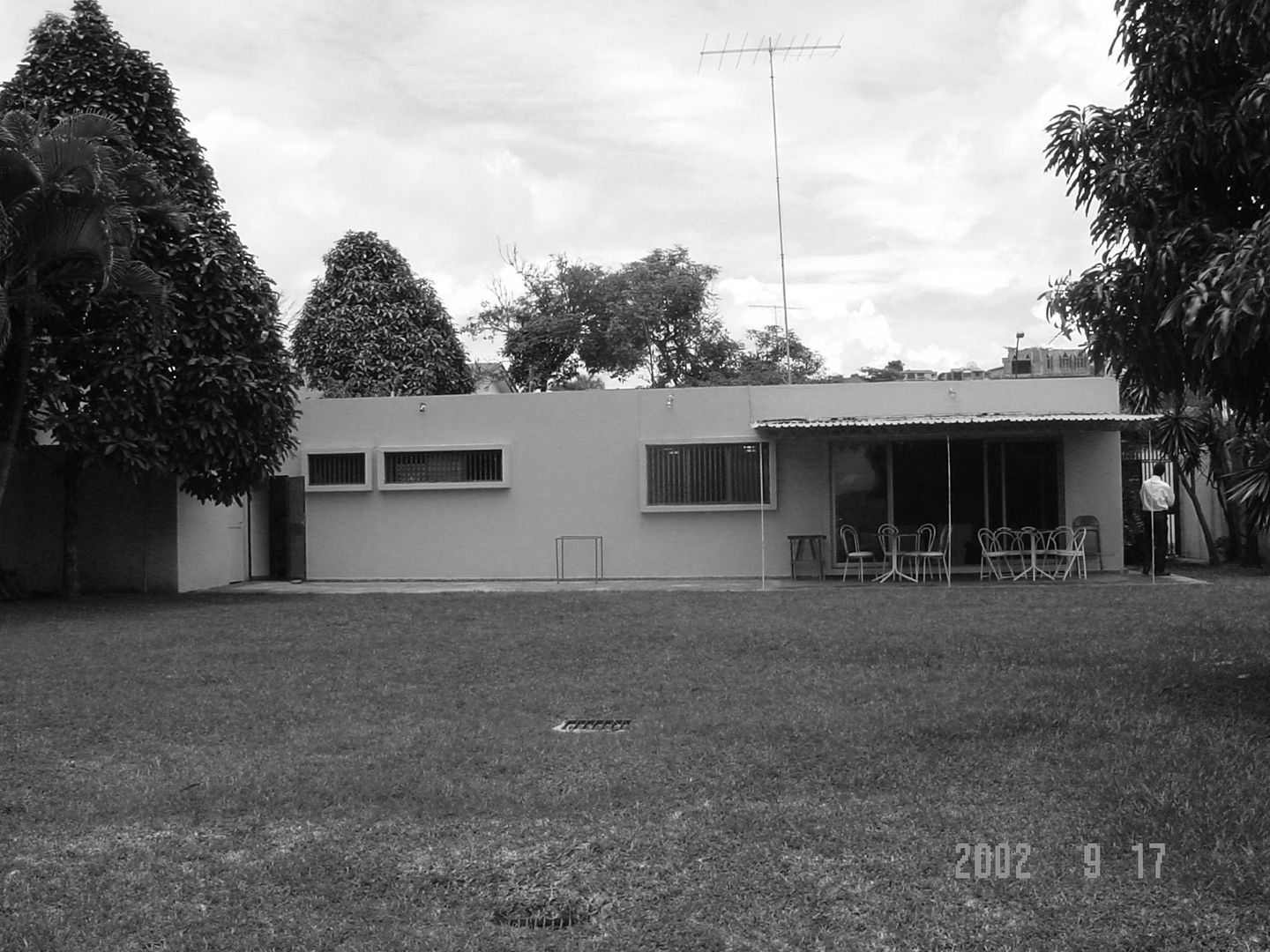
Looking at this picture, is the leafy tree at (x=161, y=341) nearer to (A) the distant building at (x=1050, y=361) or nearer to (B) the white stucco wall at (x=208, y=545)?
(B) the white stucco wall at (x=208, y=545)

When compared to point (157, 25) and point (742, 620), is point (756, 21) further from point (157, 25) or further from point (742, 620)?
point (742, 620)

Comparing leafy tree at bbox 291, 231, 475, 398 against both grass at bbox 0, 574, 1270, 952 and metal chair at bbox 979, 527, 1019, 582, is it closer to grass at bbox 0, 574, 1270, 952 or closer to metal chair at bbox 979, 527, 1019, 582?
metal chair at bbox 979, 527, 1019, 582

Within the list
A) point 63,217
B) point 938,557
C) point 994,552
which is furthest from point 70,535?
point 994,552

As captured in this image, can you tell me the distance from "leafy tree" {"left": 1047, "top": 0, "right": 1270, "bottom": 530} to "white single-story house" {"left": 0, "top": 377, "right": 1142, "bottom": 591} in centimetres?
943

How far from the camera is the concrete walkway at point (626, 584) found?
16.7 metres

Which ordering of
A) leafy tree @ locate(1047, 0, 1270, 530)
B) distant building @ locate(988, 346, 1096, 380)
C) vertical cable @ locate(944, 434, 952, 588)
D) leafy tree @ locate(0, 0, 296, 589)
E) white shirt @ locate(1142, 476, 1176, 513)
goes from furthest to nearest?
distant building @ locate(988, 346, 1096, 380) → vertical cable @ locate(944, 434, 952, 588) → white shirt @ locate(1142, 476, 1176, 513) → leafy tree @ locate(0, 0, 296, 589) → leafy tree @ locate(1047, 0, 1270, 530)

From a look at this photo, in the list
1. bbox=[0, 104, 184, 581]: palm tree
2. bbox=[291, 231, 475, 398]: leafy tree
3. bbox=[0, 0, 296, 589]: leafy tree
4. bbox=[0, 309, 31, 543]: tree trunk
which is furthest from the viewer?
bbox=[291, 231, 475, 398]: leafy tree

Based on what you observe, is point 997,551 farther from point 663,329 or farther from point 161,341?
point 663,329

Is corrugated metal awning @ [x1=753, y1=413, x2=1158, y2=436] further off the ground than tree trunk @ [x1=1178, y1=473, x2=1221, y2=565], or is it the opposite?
corrugated metal awning @ [x1=753, y1=413, x2=1158, y2=436]

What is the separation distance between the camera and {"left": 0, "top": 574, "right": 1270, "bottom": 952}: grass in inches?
169

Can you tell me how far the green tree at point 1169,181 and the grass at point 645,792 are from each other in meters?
2.12

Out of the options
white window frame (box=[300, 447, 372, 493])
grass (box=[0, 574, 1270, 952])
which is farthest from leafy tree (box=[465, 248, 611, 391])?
grass (box=[0, 574, 1270, 952])

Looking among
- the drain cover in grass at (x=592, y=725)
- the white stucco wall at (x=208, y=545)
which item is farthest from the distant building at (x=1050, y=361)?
the drain cover in grass at (x=592, y=725)

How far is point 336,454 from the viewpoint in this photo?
65.3 feet
